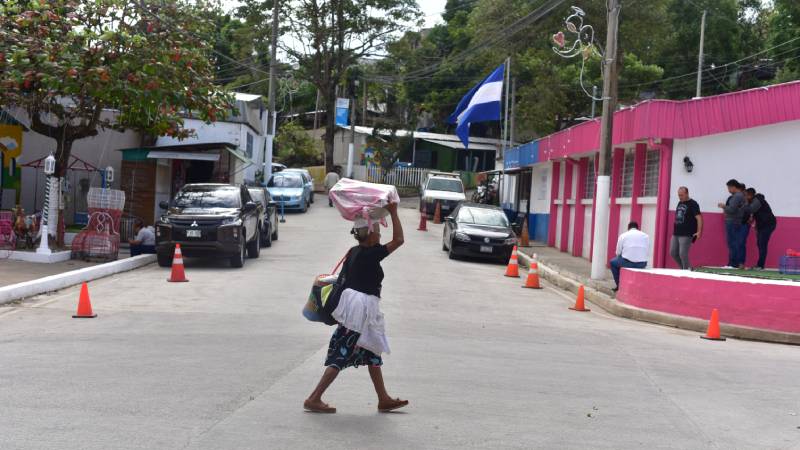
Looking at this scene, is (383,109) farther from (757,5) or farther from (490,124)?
(757,5)

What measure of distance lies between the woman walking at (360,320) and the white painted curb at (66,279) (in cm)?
829

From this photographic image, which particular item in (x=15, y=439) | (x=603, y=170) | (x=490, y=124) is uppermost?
(x=490, y=124)

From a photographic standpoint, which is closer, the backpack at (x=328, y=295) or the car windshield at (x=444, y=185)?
the backpack at (x=328, y=295)

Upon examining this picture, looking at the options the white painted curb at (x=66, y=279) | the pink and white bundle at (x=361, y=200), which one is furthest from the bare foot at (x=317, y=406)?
the white painted curb at (x=66, y=279)

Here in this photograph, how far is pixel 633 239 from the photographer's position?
1630 cm

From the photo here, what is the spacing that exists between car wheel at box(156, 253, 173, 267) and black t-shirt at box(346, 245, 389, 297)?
1293 cm

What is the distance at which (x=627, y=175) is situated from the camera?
22.1m

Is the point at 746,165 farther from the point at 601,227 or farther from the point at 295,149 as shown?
the point at 295,149

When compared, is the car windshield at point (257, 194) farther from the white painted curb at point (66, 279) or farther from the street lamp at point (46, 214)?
the street lamp at point (46, 214)

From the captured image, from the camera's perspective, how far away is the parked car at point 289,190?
36.8 meters

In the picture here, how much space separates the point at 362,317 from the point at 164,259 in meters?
13.3

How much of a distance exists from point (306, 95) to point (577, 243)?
4847 centimetres

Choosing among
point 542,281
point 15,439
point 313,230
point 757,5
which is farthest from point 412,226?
point 757,5

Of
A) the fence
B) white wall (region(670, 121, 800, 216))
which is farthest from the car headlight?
the fence
